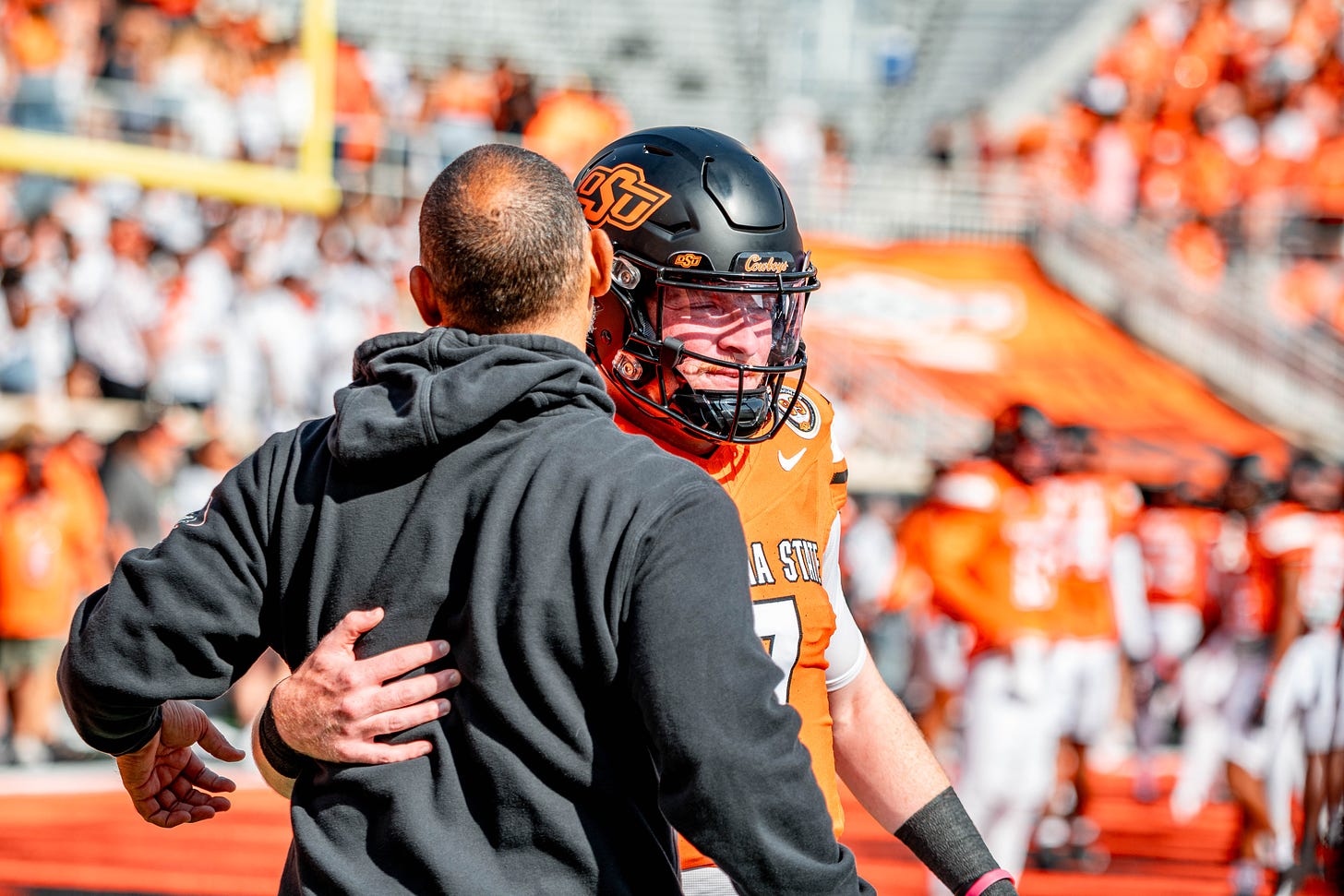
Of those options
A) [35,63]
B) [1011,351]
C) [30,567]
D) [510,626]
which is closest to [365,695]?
[510,626]

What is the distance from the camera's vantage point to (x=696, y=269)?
8.04 feet

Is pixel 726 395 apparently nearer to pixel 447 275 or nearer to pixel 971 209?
pixel 447 275

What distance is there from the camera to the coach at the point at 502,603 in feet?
5.49

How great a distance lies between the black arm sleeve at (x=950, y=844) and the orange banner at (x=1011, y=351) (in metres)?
11.0

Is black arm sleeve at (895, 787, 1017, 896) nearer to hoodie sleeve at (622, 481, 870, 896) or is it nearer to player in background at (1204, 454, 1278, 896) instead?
hoodie sleeve at (622, 481, 870, 896)

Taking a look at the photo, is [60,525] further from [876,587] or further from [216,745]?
[216,745]

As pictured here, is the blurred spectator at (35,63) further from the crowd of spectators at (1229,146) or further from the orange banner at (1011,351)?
the crowd of spectators at (1229,146)

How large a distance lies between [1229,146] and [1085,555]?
11.0 m

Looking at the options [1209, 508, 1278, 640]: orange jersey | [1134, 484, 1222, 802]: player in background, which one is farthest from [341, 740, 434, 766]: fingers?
[1134, 484, 1222, 802]: player in background

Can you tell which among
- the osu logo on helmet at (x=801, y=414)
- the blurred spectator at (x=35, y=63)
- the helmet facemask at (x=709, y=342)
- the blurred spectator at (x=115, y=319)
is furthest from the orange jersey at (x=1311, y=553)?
the blurred spectator at (x=35, y=63)

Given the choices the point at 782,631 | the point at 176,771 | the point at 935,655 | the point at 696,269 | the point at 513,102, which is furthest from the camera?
the point at 513,102

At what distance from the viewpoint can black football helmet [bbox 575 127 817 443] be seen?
244cm

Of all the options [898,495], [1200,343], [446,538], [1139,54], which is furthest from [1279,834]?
[1139,54]

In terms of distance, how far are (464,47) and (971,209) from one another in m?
6.10
